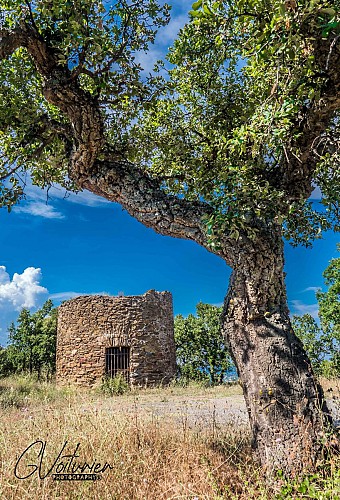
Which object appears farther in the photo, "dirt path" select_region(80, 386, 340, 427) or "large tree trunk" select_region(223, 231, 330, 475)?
"dirt path" select_region(80, 386, 340, 427)

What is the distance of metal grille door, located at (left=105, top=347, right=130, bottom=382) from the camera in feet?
56.4

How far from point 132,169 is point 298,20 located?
304cm

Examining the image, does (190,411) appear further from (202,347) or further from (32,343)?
(32,343)

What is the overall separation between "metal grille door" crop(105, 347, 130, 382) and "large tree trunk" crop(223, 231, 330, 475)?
1333 centimetres

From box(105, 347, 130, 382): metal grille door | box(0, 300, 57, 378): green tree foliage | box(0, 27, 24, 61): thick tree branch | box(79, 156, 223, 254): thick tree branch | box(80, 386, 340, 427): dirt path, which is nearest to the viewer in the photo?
box(0, 27, 24, 61): thick tree branch

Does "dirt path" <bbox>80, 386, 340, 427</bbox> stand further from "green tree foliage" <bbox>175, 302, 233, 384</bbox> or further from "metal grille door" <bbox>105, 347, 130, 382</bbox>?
"green tree foliage" <bbox>175, 302, 233, 384</bbox>

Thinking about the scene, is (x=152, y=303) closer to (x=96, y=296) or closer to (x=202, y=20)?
(x=96, y=296)

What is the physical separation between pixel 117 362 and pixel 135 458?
13.1 meters

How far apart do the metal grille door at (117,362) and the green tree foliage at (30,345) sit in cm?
710

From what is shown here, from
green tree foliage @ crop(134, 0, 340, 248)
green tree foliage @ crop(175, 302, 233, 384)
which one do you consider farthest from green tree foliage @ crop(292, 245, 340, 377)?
green tree foliage @ crop(134, 0, 340, 248)

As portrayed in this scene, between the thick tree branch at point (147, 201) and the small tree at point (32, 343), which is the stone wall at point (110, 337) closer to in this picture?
the small tree at point (32, 343)

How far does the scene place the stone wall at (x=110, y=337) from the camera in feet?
56.6

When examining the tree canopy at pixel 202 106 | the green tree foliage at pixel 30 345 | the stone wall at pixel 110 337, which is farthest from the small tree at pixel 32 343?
the tree canopy at pixel 202 106

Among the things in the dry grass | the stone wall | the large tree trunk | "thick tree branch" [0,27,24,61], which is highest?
"thick tree branch" [0,27,24,61]
